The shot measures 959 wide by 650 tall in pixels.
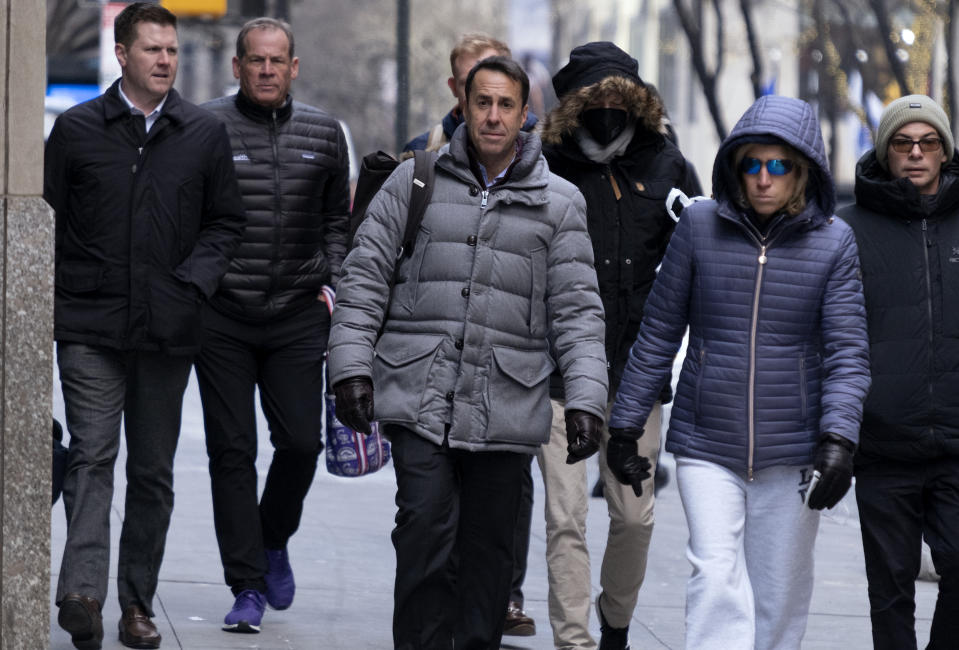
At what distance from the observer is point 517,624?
7121 millimetres

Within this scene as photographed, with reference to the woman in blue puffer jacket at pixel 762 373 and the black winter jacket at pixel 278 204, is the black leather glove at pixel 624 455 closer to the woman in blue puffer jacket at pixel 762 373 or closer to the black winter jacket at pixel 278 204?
the woman in blue puffer jacket at pixel 762 373

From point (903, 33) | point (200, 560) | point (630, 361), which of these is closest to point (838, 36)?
point (903, 33)

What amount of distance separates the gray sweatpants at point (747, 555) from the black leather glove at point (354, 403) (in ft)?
3.08

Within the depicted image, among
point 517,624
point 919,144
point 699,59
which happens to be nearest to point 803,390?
point 919,144

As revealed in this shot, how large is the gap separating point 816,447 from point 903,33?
35.2 feet

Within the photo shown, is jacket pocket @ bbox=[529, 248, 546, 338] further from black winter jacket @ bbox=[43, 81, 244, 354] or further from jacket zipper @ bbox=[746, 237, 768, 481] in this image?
black winter jacket @ bbox=[43, 81, 244, 354]

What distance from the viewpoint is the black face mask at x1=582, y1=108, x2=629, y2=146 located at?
6492 millimetres

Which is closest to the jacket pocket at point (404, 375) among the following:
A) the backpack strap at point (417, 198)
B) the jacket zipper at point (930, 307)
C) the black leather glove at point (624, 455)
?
the backpack strap at point (417, 198)

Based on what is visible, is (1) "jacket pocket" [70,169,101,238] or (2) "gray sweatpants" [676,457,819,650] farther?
(1) "jacket pocket" [70,169,101,238]

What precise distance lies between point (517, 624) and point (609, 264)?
147 centimetres

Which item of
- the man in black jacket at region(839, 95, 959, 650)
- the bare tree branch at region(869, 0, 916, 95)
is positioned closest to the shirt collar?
the man in black jacket at region(839, 95, 959, 650)

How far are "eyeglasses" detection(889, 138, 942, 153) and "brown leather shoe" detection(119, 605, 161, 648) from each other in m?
2.90

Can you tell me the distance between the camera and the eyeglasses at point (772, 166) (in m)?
5.61

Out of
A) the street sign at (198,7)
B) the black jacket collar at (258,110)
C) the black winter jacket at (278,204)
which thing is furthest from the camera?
the street sign at (198,7)
